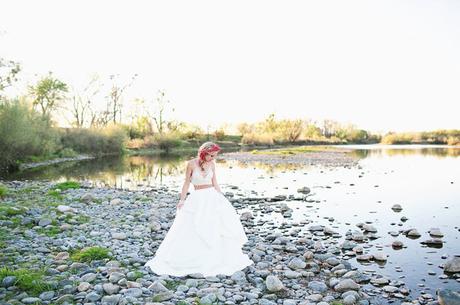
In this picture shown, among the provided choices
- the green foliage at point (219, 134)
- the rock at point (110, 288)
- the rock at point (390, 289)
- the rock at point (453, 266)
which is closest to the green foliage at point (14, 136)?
the rock at point (110, 288)

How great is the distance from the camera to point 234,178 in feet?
80.0

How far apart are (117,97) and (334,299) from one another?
2529 inches

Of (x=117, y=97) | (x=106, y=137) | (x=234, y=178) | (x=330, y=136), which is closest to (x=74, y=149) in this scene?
(x=106, y=137)

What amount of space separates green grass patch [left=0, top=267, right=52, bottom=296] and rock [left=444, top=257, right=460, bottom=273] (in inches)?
306

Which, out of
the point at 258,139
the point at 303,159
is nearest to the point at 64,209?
the point at 303,159

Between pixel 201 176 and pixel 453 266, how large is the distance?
5649 mm

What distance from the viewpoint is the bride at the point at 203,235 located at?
6.91m

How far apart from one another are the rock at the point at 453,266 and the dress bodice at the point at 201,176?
5.39 m

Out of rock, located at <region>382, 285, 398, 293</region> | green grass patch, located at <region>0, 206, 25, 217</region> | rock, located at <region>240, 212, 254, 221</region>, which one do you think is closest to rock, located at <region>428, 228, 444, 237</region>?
rock, located at <region>382, 285, 398, 293</region>

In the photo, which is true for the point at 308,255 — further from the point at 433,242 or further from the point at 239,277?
the point at 433,242

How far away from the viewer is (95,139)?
164 ft

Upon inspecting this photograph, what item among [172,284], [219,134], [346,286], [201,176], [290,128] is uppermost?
[290,128]

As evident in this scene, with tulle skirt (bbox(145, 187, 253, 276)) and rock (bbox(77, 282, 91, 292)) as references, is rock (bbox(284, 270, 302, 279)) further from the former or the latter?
rock (bbox(77, 282, 91, 292))

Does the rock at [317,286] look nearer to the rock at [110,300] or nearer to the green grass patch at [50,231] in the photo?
the rock at [110,300]
